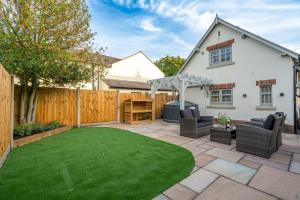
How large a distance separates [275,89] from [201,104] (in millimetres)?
4515

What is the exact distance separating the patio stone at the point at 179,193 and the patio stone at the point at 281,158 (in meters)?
2.89

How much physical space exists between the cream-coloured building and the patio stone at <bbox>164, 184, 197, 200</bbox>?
47.4 ft

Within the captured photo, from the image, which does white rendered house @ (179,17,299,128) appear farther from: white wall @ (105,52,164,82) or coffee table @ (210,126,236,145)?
white wall @ (105,52,164,82)

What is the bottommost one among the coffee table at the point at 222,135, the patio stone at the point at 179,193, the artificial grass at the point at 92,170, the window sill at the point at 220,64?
the patio stone at the point at 179,193

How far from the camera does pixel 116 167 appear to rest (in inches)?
145

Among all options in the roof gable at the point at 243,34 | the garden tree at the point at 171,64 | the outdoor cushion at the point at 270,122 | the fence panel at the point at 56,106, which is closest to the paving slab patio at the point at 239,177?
the outdoor cushion at the point at 270,122

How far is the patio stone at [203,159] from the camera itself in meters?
4.02

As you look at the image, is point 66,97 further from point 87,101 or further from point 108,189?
point 108,189

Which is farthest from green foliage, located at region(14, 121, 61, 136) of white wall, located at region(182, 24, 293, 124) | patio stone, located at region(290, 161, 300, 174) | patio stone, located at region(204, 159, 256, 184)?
white wall, located at region(182, 24, 293, 124)

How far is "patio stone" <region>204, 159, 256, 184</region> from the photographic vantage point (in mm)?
3305

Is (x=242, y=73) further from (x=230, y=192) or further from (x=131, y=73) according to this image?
(x=131, y=73)

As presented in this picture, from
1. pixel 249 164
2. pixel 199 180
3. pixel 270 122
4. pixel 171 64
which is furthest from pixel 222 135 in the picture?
pixel 171 64

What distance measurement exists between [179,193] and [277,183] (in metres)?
1.89

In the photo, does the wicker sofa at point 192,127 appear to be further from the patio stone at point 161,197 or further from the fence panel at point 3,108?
the fence panel at point 3,108
